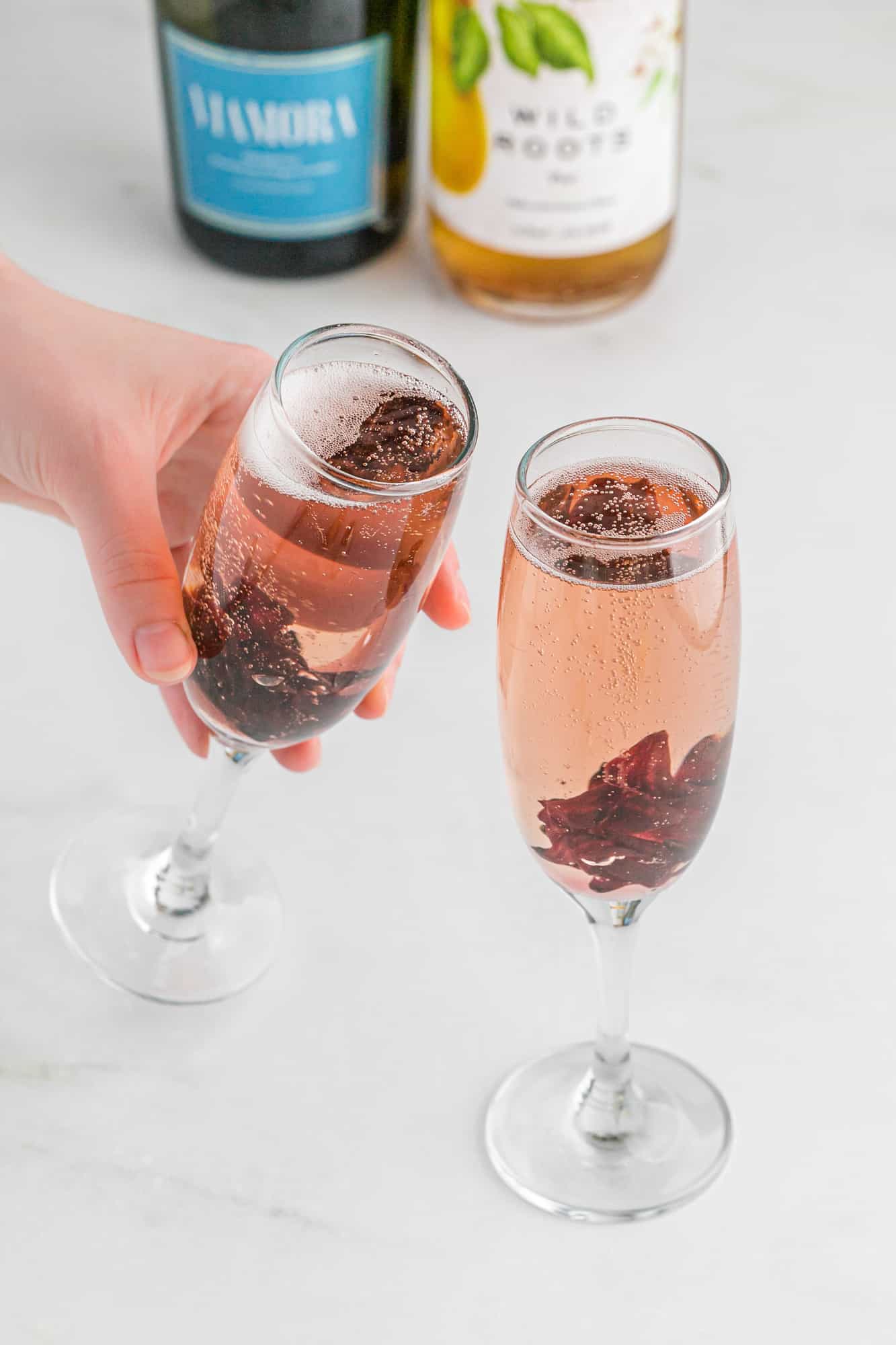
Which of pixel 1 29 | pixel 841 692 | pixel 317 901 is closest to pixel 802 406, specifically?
pixel 841 692


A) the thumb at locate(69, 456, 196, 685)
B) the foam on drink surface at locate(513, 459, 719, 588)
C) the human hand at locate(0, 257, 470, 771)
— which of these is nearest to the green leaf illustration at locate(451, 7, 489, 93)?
the human hand at locate(0, 257, 470, 771)

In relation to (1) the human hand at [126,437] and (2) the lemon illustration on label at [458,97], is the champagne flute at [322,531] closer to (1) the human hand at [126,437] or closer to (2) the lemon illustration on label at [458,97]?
(1) the human hand at [126,437]

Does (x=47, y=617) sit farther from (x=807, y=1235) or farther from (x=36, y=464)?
(x=807, y=1235)

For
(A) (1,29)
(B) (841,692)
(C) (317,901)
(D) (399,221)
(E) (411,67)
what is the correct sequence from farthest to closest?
(A) (1,29) → (D) (399,221) → (E) (411,67) → (B) (841,692) → (C) (317,901)

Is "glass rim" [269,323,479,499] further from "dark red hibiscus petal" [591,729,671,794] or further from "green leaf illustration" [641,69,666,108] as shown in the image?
"green leaf illustration" [641,69,666,108]

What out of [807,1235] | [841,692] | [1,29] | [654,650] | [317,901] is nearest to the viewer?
[654,650]

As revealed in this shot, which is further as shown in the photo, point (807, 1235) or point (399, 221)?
point (399, 221)

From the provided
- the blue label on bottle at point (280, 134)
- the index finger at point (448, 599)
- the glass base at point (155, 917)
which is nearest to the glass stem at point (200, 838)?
the glass base at point (155, 917)
